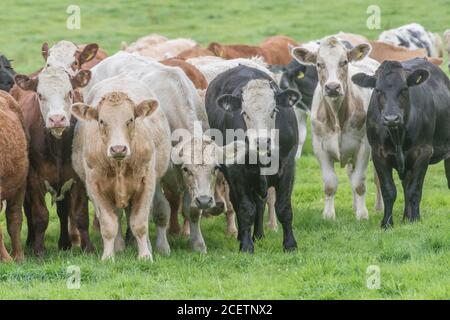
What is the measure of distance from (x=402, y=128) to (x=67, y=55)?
3.63 m

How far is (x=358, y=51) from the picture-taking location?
1198 cm

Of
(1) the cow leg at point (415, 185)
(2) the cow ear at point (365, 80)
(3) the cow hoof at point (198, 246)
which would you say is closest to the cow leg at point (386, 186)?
(1) the cow leg at point (415, 185)

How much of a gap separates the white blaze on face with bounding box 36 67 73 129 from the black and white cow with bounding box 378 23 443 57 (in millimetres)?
12710

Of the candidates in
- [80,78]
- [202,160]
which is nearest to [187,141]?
[202,160]

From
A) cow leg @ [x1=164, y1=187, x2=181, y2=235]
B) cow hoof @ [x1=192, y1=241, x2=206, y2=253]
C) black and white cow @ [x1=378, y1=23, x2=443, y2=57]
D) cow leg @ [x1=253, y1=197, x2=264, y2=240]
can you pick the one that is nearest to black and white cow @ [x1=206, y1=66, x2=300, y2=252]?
cow leg @ [x1=253, y1=197, x2=264, y2=240]

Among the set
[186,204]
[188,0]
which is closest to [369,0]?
[188,0]

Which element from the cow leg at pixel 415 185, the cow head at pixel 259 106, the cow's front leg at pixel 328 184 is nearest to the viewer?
the cow head at pixel 259 106

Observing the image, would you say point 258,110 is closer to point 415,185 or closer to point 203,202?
point 203,202

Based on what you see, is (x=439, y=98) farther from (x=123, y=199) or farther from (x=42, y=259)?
(x=42, y=259)

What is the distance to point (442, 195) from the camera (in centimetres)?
1296

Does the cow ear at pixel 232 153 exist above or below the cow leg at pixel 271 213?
above

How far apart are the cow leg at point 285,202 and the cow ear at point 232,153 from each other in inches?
18.5

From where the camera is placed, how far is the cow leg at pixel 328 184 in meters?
11.9

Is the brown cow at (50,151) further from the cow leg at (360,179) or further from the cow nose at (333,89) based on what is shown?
the cow leg at (360,179)
